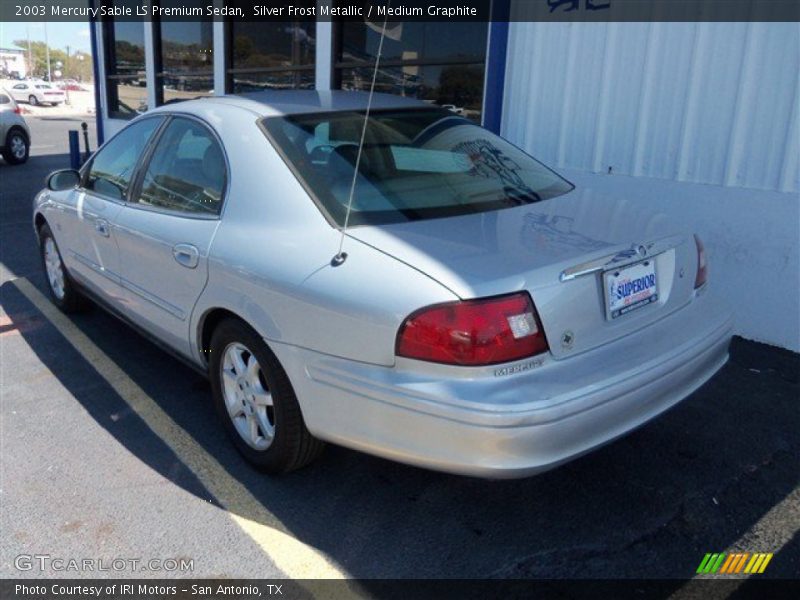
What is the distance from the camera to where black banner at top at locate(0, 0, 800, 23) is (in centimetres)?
435

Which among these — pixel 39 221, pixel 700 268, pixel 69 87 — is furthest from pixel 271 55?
Result: pixel 69 87

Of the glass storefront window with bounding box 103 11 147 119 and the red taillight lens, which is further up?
the glass storefront window with bounding box 103 11 147 119

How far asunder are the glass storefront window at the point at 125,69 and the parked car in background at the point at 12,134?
96.0 inches

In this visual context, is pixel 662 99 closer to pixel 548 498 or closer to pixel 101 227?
pixel 548 498

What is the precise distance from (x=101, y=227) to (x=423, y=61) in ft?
14.4

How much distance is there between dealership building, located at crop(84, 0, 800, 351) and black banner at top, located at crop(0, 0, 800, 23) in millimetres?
60

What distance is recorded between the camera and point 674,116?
470 centimetres

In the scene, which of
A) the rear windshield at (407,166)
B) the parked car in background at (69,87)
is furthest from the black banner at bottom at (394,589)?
the parked car in background at (69,87)

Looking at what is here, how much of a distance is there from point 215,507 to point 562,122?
3.98 metres

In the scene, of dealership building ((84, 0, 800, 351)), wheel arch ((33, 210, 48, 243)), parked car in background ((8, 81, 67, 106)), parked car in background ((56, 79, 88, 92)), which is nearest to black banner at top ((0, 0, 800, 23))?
dealership building ((84, 0, 800, 351))

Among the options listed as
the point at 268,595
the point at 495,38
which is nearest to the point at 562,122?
the point at 495,38

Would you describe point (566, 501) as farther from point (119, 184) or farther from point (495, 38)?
point (495, 38)

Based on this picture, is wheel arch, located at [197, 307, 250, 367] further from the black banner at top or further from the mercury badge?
the black banner at top

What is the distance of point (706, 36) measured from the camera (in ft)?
14.7
